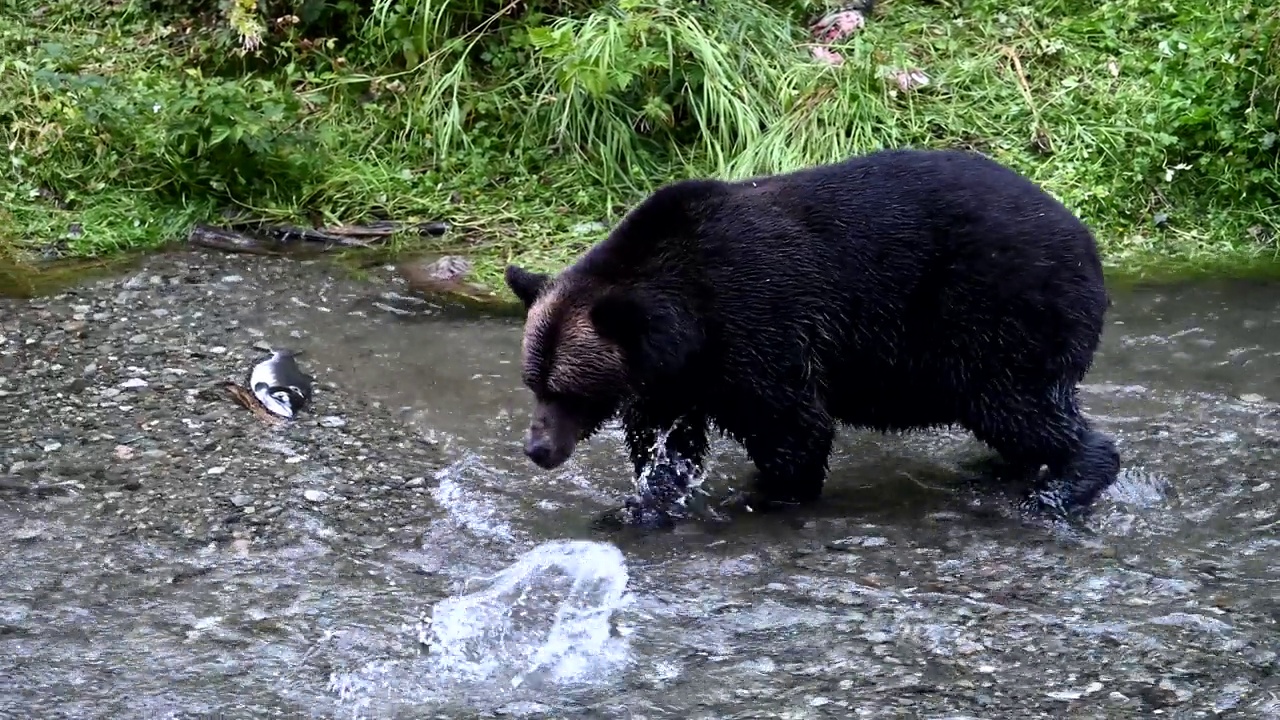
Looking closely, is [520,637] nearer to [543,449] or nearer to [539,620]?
[539,620]

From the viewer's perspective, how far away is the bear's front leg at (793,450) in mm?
5434

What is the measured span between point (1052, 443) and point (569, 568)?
1968 mm

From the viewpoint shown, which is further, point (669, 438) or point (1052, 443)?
point (669, 438)

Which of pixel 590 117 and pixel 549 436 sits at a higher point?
pixel 590 117

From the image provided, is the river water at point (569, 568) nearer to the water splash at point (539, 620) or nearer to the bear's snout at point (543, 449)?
the water splash at point (539, 620)

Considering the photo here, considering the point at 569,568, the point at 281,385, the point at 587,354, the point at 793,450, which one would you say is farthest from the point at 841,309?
the point at 281,385

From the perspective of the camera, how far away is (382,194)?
9398 mm

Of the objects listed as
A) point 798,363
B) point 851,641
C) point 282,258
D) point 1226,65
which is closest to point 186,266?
point 282,258

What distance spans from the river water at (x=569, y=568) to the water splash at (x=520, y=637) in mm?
12

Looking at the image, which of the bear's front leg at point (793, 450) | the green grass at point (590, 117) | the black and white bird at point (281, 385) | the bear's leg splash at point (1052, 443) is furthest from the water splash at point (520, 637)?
the green grass at point (590, 117)

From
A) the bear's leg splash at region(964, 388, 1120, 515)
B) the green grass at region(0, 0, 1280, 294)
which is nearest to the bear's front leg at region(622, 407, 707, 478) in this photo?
the bear's leg splash at region(964, 388, 1120, 515)

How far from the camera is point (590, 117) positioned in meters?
9.66

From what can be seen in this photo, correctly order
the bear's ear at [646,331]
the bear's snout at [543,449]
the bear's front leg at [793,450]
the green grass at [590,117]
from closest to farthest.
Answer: the bear's ear at [646,331]
the bear's snout at [543,449]
the bear's front leg at [793,450]
the green grass at [590,117]

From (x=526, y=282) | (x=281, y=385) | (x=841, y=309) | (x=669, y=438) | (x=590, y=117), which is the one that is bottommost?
(x=281, y=385)
